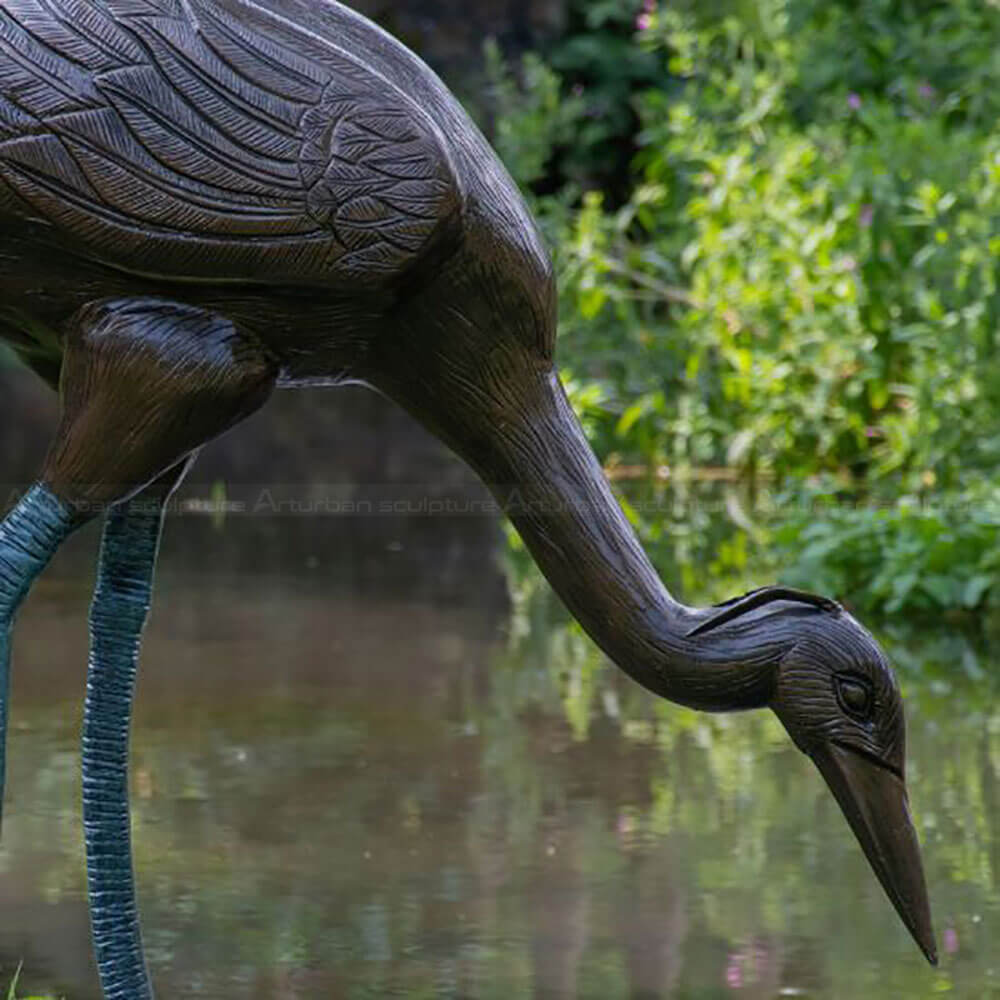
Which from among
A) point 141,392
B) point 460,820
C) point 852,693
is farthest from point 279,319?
point 460,820

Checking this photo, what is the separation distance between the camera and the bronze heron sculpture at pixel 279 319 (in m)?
3.05

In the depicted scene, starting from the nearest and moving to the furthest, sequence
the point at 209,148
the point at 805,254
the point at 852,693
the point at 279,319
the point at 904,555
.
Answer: the point at 209,148 → the point at 279,319 → the point at 852,693 → the point at 904,555 → the point at 805,254

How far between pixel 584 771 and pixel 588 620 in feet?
9.41

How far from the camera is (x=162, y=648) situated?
7.67 m

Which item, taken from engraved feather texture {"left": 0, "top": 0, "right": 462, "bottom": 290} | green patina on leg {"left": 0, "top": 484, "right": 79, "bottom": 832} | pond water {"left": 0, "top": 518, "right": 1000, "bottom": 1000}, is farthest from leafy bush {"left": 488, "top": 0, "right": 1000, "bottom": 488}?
green patina on leg {"left": 0, "top": 484, "right": 79, "bottom": 832}

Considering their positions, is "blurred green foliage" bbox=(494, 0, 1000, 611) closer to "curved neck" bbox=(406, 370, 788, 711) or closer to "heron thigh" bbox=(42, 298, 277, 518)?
"curved neck" bbox=(406, 370, 788, 711)

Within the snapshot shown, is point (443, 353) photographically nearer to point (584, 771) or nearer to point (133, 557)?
point (133, 557)

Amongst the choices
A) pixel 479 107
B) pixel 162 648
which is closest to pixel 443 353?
pixel 162 648

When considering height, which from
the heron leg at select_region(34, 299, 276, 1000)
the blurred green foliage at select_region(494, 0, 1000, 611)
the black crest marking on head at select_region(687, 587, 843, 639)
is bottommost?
the black crest marking on head at select_region(687, 587, 843, 639)

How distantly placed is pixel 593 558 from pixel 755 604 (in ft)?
0.80

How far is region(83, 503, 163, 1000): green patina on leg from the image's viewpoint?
3.42 m

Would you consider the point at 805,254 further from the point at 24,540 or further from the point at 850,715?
the point at 24,540

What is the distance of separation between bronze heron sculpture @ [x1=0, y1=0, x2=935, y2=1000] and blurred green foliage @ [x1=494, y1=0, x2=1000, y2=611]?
16.1 ft

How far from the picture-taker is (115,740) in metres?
3.43
